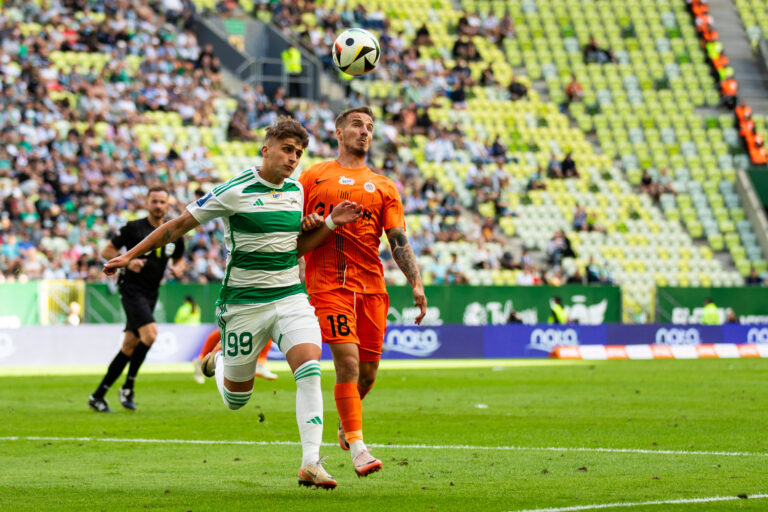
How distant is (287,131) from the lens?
7.90 m

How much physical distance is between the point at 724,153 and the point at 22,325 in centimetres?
2712

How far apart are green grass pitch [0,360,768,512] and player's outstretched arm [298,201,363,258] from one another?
1668 millimetres

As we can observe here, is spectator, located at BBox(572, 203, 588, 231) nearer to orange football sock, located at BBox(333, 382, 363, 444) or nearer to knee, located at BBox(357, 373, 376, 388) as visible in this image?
knee, located at BBox(357, 373, 376, 388)

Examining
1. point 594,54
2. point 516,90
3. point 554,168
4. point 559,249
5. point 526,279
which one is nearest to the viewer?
point 526,279

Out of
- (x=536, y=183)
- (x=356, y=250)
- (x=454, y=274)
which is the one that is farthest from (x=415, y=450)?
(x=536, y=183)

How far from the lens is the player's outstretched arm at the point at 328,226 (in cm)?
812

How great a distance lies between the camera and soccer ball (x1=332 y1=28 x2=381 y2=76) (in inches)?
404

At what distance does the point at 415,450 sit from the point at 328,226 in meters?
2.69

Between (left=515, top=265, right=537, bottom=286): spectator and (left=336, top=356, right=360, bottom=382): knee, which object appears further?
(left=515, top=265, right=537, bottom=286): spectator

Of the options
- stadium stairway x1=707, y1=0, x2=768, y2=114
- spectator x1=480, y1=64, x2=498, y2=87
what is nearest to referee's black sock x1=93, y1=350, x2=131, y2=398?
spectator x1=480, y1=64, x2=498, y2=87

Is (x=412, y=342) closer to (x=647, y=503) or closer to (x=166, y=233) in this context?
(x=166, y=233)

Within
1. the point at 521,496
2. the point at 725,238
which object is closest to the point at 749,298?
the point at 725,238

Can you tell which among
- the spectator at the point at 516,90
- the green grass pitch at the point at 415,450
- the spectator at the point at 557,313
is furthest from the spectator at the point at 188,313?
the spectator at the point at 516,90

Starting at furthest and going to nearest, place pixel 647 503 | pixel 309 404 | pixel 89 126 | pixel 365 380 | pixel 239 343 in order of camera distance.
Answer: pixel 89 126, pixel 365 380, pixel 239 343, pixel 309 404, pixel 647 503
